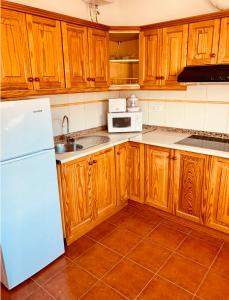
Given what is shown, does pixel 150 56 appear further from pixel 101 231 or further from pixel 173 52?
pixel 101 231

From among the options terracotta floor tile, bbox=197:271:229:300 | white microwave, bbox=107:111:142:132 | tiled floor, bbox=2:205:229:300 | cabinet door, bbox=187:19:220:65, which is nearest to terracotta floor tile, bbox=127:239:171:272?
tiled floor, bbox=2:205:229:300

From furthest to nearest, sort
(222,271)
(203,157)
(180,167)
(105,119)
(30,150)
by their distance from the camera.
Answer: (105,119) < (180,167) < (203,157) < (222,271) < (30,150)

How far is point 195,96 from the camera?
2582 millimetres

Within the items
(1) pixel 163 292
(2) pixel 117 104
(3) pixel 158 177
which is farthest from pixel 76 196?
(2) pixel 117 104

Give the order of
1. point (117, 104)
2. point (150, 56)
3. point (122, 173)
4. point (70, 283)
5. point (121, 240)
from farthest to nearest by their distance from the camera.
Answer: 1. point (117, 104)
2. point (122, 173)
3. point (150, 56)
4. point (121, 240)
5. point (70, 283)

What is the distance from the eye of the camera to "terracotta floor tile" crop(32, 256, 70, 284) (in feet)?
6.07

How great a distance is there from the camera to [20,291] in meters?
1.74

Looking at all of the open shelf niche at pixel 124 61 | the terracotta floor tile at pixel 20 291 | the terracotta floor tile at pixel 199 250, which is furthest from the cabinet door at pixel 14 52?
the terracotta floor tile at pixel 199 250

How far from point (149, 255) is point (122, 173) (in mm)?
935

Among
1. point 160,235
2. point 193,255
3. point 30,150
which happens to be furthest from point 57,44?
point 193,255

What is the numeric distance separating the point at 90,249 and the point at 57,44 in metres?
1.92

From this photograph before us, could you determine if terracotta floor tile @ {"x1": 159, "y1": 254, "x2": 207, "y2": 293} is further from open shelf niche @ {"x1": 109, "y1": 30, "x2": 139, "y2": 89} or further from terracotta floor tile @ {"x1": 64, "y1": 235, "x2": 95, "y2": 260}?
open shelf niche @ {"x1": 109, "y1": 30, "x2": 139, "y2": 89}

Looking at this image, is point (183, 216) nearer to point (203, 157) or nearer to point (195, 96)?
point (203, 157)

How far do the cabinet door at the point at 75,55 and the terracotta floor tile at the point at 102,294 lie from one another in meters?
1.77
